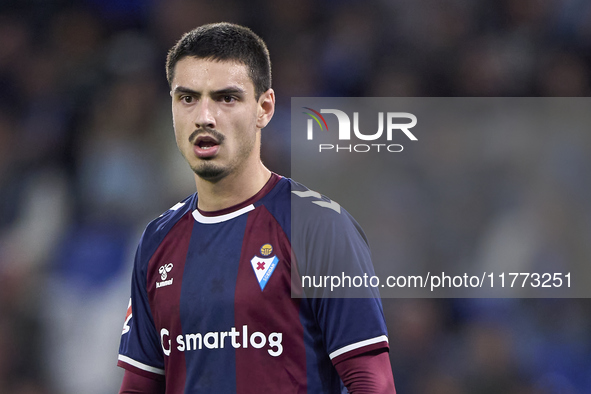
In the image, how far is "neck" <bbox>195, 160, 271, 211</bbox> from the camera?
1.95 metres

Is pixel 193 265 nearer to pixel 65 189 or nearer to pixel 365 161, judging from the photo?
pixel 365 161

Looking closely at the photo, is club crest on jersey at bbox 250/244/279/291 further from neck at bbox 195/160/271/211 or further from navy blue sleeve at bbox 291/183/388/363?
neck at bbox 195/160/271/211

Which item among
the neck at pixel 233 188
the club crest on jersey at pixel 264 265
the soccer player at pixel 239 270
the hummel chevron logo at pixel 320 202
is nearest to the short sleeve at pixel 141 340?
the soccer player at pixel 239 270

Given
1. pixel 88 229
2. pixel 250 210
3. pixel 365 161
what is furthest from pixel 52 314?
pixel 250 210

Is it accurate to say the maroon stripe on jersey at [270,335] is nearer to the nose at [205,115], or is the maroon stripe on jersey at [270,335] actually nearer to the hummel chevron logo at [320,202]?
the hummel chevron logo at [320,202]

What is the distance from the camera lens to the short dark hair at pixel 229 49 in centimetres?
189

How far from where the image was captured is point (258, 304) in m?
1.79

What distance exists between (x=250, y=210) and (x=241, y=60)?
449 mm

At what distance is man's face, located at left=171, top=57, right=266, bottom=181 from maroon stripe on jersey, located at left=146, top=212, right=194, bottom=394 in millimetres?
247

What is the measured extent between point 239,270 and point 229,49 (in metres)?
0.65

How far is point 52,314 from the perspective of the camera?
3785 millimetres

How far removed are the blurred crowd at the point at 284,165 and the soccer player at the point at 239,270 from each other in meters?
1.55
